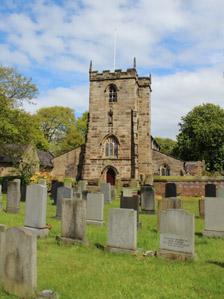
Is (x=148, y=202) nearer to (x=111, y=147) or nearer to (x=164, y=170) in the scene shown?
(x=111, y=147)

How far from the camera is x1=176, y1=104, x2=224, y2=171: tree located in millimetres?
50156

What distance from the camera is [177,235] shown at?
8281 millimetres

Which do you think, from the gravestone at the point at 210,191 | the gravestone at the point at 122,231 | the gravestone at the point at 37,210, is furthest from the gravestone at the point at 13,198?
the gravestone at the point at 210,191

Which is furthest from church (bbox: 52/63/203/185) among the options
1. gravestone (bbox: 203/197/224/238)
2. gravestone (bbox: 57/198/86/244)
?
gravestone (bbox: 57/198/86/244)

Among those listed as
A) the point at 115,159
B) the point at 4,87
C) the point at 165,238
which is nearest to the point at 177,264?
the point at 165,238

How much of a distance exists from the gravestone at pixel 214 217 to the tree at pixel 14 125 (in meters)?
20.3

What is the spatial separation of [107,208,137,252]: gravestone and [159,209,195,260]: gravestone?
685mm

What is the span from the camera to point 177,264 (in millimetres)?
7762

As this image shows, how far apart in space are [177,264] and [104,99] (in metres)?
30.9

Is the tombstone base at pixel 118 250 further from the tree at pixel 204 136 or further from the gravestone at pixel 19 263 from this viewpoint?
the tree at pixel 204 136

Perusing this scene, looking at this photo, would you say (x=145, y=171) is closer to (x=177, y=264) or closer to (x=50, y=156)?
(x=50, y=156)

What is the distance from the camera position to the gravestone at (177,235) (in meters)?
8.10

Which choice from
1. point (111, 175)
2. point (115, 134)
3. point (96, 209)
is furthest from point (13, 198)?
point (115, 134)

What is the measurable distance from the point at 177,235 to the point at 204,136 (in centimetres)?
4410
